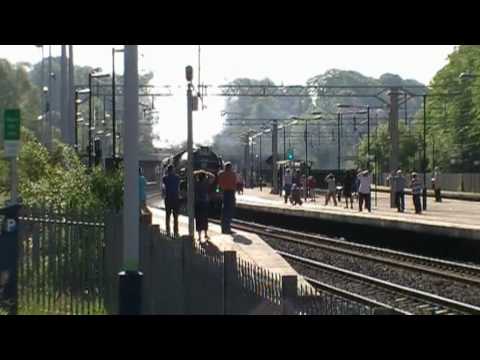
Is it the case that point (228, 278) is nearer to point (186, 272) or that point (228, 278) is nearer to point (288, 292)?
point (186, 272)

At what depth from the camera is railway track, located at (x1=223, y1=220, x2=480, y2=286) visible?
24777 mm

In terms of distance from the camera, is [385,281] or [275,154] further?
[275,154]

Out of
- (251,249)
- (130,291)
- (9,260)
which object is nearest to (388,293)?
(251,249)

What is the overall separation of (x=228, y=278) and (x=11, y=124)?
5493 mm

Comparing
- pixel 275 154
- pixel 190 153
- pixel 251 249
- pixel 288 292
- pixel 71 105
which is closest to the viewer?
pixel 288 292

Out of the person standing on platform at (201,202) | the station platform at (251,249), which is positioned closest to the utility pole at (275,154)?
the station platform at (251,249)

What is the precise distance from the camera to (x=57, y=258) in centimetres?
1512

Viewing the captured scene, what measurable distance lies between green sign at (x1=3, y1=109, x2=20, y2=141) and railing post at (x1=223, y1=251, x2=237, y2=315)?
5116 mm

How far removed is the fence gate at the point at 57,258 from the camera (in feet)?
49.2

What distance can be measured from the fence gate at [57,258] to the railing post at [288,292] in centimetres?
612

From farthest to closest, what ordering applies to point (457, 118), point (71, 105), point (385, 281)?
point (457, 118), point (71, 105), point (385, 281)

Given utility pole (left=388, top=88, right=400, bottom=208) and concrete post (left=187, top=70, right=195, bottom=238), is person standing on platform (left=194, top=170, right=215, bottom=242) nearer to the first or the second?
concrete post (left=187, top=70, right=195, bottom=238)

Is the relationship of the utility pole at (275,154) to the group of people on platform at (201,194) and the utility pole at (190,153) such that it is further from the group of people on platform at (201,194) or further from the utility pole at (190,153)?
the utility pole at (190,153)
